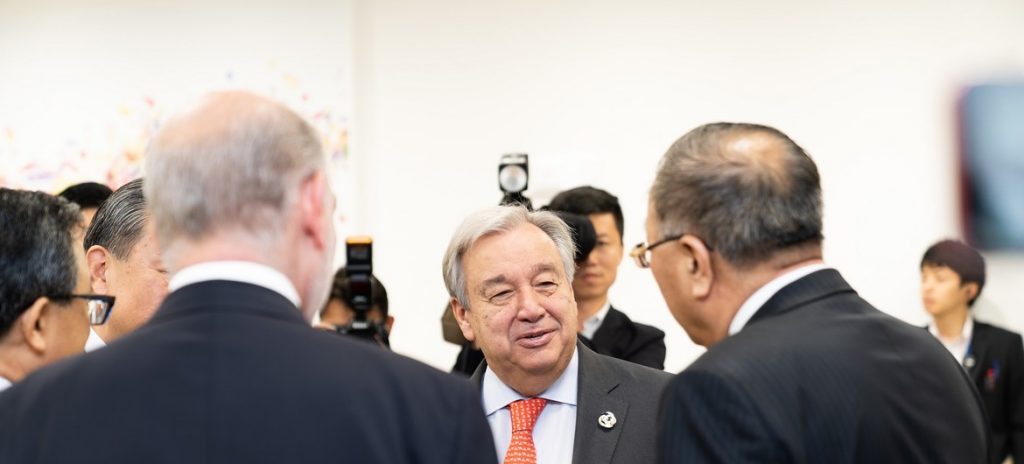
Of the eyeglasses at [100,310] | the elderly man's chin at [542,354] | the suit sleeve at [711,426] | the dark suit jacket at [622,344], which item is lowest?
the dark suit jacket at [622,344]

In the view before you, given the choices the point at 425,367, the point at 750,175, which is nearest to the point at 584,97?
A: the point at 750,175

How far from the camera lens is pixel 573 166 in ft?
17.6

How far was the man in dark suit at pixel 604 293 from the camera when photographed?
3850 millimetres

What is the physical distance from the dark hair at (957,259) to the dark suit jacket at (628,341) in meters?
1.96

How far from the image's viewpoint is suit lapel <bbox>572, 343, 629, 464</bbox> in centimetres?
249

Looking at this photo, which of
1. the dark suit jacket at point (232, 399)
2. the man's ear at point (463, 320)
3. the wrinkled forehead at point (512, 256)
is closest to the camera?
the dark suit jacket at point (232, 399)

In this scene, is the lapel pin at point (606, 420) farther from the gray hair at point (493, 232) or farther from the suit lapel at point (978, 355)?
the suit lapel at point (978, 355)

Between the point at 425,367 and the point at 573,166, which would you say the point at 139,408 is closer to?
the point at 425,367

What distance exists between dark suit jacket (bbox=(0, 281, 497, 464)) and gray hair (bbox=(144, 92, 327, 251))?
0.08 metres

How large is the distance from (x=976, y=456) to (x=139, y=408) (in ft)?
4.10

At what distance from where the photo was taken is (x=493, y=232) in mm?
2828

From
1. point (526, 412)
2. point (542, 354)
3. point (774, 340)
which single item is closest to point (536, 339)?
point (542, 354)

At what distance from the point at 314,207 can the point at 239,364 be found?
9.0 inches

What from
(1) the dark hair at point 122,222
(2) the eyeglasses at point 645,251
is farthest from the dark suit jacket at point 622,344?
(2) the eyeglasses at point 645,251
